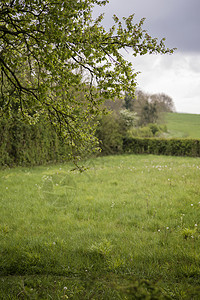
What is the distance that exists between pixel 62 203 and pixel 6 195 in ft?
7.29

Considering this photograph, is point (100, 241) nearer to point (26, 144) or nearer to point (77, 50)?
point (77, 50)

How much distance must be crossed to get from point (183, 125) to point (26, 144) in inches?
1606

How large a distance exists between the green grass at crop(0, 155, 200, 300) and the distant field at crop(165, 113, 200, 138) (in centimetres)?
3163

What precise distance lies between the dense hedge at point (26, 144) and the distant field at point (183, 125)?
2576 centimetres

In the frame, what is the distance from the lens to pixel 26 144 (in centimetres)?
1415

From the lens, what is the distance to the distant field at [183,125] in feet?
130

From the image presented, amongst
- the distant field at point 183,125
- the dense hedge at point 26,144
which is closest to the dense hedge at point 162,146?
the dense hedge at point 26,144

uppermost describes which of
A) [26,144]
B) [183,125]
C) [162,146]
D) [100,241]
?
[183,125]

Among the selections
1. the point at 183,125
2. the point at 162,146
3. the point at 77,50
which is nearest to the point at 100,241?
the point at 77,50

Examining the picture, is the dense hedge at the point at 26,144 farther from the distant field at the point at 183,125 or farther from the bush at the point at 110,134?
the distant field at the point at 183,125

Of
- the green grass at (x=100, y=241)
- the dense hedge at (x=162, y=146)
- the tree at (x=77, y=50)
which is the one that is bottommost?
the green grass at (x=100, y=241)

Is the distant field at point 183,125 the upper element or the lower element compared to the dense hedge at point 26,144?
upper

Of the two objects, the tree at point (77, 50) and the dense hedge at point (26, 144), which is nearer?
the tree at point (77, 50)

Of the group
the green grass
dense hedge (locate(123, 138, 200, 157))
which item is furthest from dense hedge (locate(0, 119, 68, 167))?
dense hedge (locate(123, 138, 200, 157))
